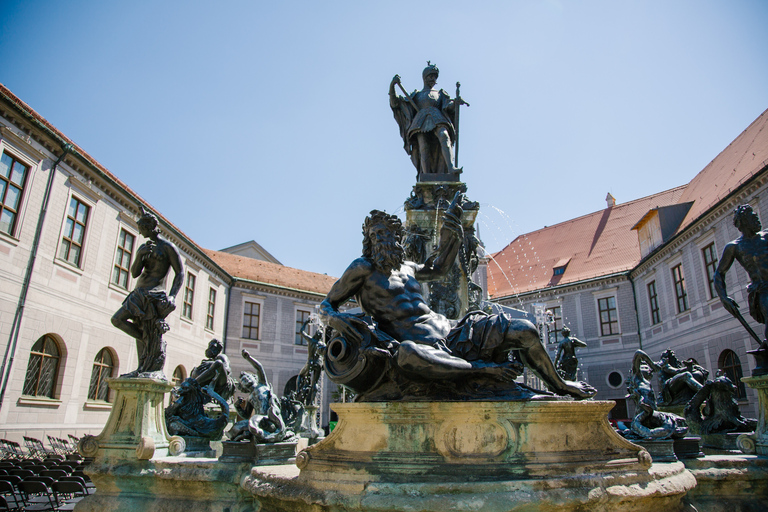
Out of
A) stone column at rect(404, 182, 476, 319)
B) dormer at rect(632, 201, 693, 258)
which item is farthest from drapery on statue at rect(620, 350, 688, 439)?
dormer at rect(632, 201, 693, 258)

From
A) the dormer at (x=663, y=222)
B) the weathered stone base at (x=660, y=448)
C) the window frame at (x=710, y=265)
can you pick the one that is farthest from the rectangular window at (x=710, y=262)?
the weathered stone base at (x=660, y=448)

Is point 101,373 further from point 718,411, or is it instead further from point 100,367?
point 718,411

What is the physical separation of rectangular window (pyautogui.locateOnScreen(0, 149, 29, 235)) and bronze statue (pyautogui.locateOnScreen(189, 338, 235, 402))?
29.6 ft

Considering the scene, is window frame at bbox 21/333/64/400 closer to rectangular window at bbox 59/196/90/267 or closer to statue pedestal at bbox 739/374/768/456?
rectangular window at bbox 59/196/90/267

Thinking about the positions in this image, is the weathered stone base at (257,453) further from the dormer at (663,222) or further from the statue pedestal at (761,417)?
the dormer at (663,222)

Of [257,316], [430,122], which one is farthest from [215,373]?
[257,316]

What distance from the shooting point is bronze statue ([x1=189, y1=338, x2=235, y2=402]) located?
746 centimetres

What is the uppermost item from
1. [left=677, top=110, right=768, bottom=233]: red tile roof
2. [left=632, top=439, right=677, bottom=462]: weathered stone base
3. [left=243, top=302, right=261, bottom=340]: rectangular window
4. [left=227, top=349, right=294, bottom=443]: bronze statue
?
[left=677, top=110, right=768, bottom=233]: red tile roof

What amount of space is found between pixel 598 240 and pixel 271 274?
65.1 feet

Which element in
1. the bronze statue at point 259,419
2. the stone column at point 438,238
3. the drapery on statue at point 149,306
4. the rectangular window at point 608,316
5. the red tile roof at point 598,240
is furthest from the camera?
the rectangular window at point 608,316

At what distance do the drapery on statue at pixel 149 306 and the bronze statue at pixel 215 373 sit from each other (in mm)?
1979

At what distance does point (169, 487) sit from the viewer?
13.7 feet

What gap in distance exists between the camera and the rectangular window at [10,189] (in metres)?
13.4

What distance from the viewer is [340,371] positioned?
130 inches
